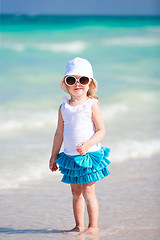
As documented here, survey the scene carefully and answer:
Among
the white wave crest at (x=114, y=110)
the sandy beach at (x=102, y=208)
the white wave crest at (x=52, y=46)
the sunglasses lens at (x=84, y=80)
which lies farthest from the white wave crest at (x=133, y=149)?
the white wave crest at (x=52, y=46)

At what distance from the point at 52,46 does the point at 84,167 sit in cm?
1127

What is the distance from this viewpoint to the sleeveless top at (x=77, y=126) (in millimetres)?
2627

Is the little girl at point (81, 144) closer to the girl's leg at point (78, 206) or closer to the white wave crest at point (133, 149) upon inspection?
the girl's leg at point (78, 206)

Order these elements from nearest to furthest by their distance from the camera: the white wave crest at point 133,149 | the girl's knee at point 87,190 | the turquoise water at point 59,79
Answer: the girl's knee at point 87,190 < the white wave crest at point 133,149 < the turquoise water at point 59,79

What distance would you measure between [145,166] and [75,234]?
168 cm

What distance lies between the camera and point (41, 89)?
8711 mm

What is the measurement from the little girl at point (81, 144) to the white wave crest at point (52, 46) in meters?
10.2

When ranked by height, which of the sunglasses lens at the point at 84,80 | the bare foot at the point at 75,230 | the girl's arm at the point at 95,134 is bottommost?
the bare foot at the point at 75,230

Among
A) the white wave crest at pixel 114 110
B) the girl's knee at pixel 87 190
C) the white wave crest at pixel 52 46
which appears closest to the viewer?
the girl's knee at pixel 87 190

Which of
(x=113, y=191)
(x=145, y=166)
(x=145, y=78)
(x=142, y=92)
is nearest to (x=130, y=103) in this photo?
(x=142, y=92)

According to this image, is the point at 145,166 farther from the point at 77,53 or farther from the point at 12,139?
the point at 77,53

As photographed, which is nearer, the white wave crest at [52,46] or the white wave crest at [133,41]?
the white wave crest at [52,46]

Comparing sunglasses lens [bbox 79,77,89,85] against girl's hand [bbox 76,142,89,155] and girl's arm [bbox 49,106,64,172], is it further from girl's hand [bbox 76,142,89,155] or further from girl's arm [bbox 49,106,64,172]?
girl's hand [bbox 76,142,89,155]

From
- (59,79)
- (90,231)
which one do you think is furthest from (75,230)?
(59,79)
